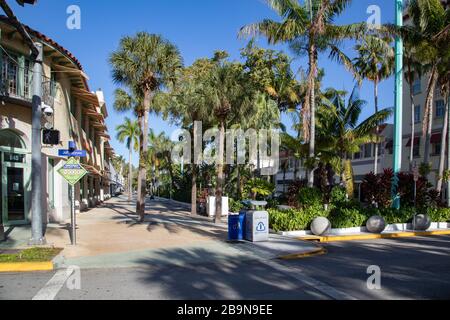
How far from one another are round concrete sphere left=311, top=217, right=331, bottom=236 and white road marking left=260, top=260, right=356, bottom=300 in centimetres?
522

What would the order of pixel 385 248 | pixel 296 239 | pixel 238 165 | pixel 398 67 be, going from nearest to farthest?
pixel 385 248 < pixel 296 239 < pixel 398 67 < pixel 238 165

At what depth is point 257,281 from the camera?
8.27 meters

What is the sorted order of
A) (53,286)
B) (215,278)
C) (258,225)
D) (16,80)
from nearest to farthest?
(53,286)
(215,278)
(258,225)
(16,80)

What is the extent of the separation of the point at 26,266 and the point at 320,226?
33.2 ft

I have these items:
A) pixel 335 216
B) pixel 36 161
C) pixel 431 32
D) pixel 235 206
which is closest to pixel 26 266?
pixel 36 161

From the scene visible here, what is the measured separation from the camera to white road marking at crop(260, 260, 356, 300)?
705 cm

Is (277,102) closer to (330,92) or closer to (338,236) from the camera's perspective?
(330,92)

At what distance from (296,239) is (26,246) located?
8.71 metres

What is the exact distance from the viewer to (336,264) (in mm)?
10141

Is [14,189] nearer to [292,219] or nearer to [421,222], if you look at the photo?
[292,219]

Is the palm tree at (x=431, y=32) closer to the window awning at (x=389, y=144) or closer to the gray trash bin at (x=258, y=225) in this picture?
the gray trash bin at (x=258, y=225)

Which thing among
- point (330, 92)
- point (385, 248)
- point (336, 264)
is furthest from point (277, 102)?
point (336, 264)

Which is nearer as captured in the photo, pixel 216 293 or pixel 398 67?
pixel 216 293

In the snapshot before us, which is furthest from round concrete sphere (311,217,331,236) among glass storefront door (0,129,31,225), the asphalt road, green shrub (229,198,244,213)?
glass storefront door (0,129,31,225)
